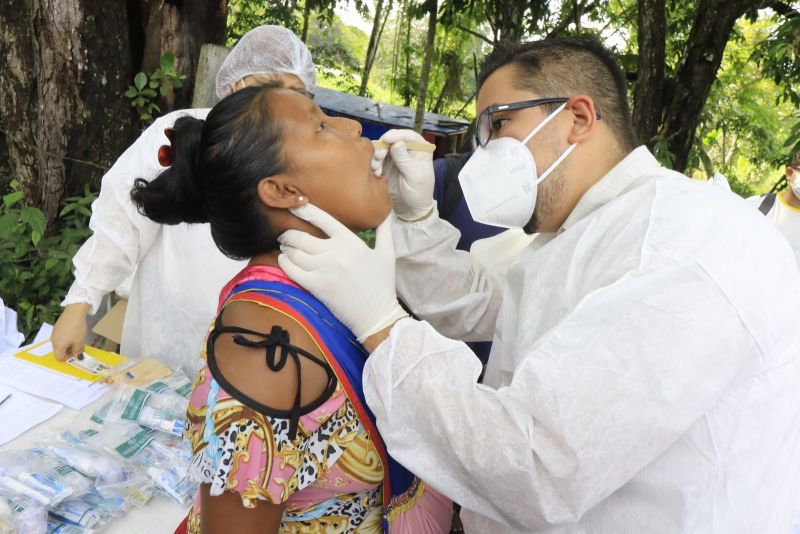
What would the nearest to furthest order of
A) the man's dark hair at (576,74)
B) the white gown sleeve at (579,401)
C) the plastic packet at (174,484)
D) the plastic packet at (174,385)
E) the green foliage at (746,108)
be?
the white gown sleeve at (579,401) → the man's dark hair at (576,74) → the plastic packet at (174,484) → the plastic packet at (174,385) → the green foliage at (746,108)

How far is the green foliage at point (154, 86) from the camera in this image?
3.18 m

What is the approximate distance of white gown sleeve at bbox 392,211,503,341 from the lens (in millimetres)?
1808

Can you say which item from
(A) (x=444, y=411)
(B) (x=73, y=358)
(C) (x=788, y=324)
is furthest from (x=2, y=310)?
(C) (x=788, y=324)

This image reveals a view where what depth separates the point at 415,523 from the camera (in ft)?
4.13

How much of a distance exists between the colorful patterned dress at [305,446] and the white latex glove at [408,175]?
59cm

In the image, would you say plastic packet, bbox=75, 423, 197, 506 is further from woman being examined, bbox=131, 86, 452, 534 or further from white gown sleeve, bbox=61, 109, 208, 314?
white gown sleeve, bbox=61, 109, 208, 314

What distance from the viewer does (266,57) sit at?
2307 millimetres

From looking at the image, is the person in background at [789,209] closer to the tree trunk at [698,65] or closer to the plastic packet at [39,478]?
the tree trunk at [698,65]

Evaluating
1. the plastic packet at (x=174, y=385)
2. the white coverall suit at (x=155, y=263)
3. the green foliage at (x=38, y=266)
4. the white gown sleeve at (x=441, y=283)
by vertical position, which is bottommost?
the green foliage at (x=38, y=266)

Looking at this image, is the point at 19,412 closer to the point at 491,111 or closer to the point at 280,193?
the point at 280,193

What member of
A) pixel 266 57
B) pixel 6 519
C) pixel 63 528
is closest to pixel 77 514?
pixel 63 528

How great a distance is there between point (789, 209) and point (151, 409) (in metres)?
3.50

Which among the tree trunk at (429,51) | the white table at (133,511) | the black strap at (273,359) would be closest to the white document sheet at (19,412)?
the white table at (133,511)

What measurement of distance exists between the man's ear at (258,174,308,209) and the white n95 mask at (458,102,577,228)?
511 mm
